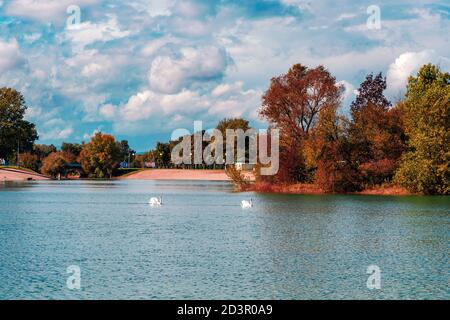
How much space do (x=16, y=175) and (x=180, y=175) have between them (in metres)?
44.0

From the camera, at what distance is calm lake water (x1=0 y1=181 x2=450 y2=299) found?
76.0 feet

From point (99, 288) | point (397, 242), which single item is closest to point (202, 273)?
point (99, 288)

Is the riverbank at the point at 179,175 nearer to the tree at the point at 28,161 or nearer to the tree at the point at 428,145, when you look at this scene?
the tree at the point at 28,161

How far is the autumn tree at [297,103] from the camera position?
8462 cm

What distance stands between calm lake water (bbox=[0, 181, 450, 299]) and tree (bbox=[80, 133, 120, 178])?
12644 cm

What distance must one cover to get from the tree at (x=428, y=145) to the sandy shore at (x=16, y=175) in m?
118

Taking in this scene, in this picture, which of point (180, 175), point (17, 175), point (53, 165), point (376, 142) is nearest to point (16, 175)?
point (17, 175)

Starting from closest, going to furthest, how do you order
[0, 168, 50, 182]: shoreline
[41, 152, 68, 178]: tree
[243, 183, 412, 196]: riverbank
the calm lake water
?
the calm lake water < [243, 183, 412, 196]: riverbank < [0, 168, 50, 182]: shoreline < [41, 152, 68, 178]: tree

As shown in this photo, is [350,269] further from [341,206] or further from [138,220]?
[341,206]

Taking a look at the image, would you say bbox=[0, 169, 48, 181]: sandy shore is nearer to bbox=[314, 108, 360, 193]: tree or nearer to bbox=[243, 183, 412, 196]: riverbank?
bbox=[243, 183, 412, 196]: riverbank

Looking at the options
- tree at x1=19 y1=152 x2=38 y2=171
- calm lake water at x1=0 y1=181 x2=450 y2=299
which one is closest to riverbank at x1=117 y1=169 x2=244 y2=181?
tree at x1=19 y1=152 x2=38 y2=171

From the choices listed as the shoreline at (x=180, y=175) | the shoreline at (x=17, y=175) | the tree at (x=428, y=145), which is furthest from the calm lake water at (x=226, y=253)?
the shoreline at (x=17, y=175)

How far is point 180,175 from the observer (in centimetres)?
17275

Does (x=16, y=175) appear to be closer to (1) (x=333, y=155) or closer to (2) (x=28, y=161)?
(2) (x=28, y=161)
